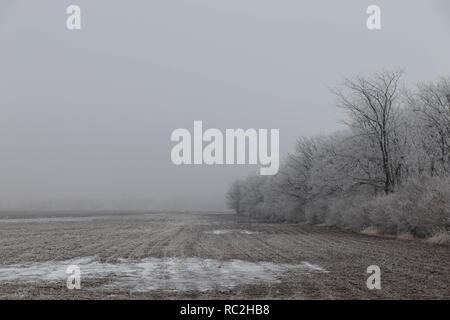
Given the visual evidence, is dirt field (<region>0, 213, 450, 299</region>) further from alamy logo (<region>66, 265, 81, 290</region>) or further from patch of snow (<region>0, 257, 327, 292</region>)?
alamy logo (<region>66, 265, 81, 290</region>)

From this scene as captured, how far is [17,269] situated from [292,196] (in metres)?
56.8

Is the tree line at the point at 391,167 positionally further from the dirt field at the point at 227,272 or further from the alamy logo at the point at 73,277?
the alamy logo at the point at 73,277

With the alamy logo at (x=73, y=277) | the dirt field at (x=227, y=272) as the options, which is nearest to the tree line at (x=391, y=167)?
the dirt field at (x=227, y=272)

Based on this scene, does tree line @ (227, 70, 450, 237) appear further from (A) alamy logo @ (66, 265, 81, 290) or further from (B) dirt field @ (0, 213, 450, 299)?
(A) alamy logo @ (66, 265, 81, 290)

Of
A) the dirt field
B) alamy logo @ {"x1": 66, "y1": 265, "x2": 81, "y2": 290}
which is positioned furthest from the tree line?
alamy logo @ {"x1": 66, "y1": 265, "x2": 81, "y2": 290}

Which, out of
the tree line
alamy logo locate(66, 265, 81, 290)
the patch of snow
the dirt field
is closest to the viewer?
the dirt field

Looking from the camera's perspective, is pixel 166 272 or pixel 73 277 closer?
pixel 73 277

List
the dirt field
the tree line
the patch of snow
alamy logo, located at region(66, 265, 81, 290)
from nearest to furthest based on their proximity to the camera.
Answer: the dirt field → alamy logo, located at region(66, 265, 81, 290) → the patch of snow → the tree line

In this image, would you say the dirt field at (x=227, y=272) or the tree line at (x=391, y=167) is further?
the tree line at (x=391, y=167)

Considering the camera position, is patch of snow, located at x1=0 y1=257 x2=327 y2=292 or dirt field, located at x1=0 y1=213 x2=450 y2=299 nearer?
dirt field, located at x1=0 y1=213 x2=450 y2=299

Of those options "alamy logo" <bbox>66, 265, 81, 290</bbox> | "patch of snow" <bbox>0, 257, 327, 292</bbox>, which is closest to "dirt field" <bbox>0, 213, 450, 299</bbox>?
"patch of snow" <bbox>0, 257, 327, 292</bbox>

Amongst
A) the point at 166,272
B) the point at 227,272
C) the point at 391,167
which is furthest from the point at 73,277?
the point at 391,167

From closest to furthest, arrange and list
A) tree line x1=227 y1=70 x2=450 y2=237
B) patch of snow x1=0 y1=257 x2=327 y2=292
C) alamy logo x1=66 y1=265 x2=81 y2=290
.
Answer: alamy logo x1=66 y1=265 x2=81 y2=290 < patch of snow x1=0 y1=257 x2=327 y2=292 < tree line x1=227 y1=70 x2=450 y2=237

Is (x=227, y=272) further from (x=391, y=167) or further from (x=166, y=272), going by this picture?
(x=391, y=167)
